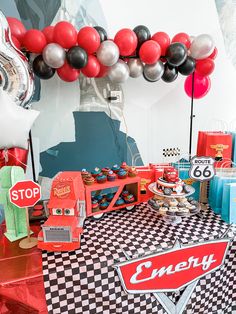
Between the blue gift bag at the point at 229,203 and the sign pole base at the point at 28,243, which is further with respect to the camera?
the blue gift bag at the point at 229,203

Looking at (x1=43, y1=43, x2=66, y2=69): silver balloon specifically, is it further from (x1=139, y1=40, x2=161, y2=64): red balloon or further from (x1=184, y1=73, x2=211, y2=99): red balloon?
(x1=184, y1=73, x2=211, y2=99): red balloon

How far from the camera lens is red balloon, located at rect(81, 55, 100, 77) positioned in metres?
1.69

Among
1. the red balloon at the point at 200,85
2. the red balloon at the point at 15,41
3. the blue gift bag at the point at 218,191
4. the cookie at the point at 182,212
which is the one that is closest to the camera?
the cookie at the point at 182,212

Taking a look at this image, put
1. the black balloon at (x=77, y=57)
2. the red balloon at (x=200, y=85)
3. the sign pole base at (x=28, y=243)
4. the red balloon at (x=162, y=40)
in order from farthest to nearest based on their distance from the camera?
the red balloon at (x=200, y=85)
the red balloon at (x=162, y=40)
the black balloon at (x=77, y=57)
the sign pole base at (x=28, y=243)

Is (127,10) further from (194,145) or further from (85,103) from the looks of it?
(194,145)

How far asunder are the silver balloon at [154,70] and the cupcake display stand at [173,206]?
996mm

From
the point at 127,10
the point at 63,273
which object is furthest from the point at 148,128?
the point at 63,273

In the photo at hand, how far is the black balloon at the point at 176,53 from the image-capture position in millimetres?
1748

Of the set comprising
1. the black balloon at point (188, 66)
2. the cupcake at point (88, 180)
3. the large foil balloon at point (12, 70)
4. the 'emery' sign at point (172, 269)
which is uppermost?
the black balloon at point (188, 66)

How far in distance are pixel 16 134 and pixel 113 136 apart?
141cm

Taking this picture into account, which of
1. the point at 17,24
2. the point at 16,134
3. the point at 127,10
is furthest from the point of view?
the point at 127,10

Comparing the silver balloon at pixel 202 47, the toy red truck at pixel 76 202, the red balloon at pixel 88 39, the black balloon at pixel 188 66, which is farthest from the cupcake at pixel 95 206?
the silver balloon at pixel 202 47

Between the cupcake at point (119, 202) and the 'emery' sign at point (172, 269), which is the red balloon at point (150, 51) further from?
the 'emery' sign at point (172, 269)

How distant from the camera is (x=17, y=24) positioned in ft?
5.16
